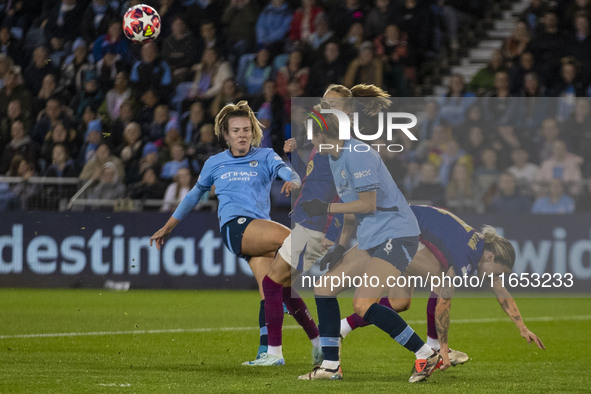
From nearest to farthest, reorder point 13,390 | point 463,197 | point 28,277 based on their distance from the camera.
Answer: point 13,390 < point 463,197 < point 28,277

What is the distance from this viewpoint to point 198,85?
17.1m

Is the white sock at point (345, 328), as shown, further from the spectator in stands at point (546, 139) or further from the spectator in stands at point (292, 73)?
the spectator in stands at point (292, 73)

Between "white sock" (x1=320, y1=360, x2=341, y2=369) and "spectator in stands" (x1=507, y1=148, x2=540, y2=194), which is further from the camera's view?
"spectator in stands" (x1=507, y1=148, x2=540, y2=194)

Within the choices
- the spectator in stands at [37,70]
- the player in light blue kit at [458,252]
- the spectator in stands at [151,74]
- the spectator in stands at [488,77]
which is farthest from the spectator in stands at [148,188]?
the player in light blue kit at [458,252]

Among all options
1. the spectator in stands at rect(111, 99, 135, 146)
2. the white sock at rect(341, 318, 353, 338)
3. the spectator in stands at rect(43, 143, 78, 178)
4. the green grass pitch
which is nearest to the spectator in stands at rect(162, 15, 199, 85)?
the spectator in stands at rect(111, 99, 135, 146)

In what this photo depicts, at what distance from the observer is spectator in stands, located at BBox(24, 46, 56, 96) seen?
18516 millimetres

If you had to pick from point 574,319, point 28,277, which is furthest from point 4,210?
point 574,319

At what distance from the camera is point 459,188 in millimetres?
14125

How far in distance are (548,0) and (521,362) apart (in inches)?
343

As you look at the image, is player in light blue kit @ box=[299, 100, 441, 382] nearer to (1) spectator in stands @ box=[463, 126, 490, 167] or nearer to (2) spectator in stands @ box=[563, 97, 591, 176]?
(1) spectator in stands @ box=[463, 126, 490, 167]

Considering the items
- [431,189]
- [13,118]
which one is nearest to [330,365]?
[431,189]

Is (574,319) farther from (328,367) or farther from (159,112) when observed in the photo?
(159,112)

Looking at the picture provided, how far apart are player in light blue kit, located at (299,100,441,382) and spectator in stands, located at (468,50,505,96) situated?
335 inches

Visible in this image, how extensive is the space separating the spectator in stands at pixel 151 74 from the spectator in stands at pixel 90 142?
81cm
